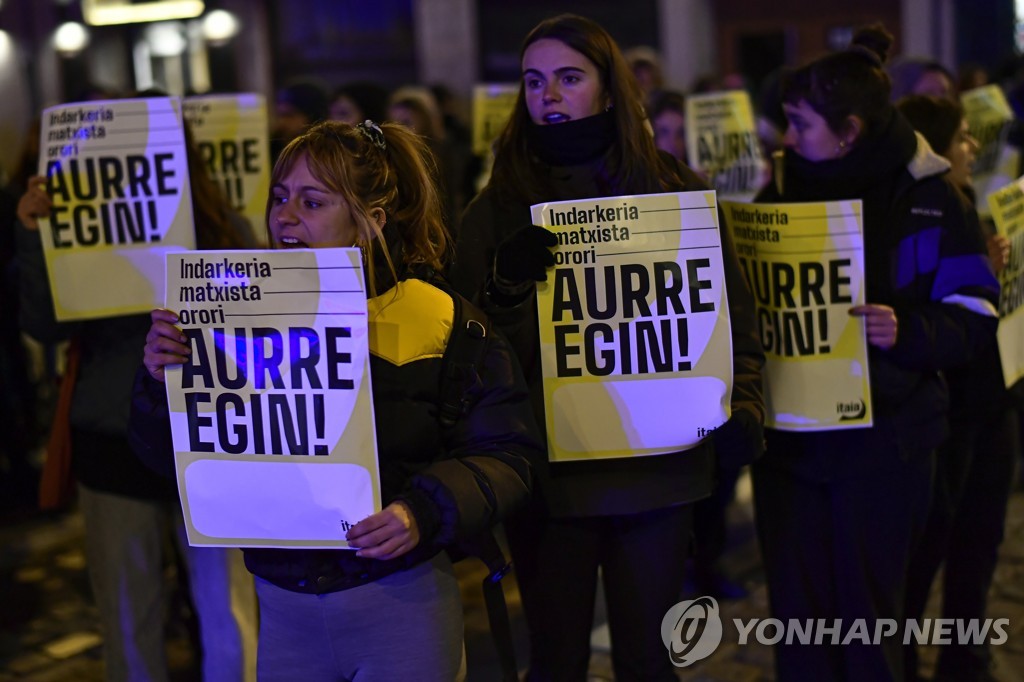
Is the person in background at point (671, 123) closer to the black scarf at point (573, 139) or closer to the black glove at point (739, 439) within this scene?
the black scarf at point (573, 139)

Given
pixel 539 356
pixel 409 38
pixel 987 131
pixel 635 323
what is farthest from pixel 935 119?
pixel 409 38

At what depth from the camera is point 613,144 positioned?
3.19m

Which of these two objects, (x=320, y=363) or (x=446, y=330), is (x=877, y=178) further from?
(x=320, y=363)

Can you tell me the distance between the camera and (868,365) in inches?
134

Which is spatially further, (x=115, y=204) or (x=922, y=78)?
(x=922, y=78)

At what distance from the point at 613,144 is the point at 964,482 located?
5.96ft

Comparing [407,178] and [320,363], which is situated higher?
[407,178]

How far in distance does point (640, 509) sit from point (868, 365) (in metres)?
0.82

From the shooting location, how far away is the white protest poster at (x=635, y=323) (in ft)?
9.75

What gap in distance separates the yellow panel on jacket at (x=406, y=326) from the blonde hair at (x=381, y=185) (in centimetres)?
5

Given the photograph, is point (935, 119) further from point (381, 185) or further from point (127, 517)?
point (127, 517)

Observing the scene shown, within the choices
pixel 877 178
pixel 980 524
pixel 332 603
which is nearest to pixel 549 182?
pixel 877 178

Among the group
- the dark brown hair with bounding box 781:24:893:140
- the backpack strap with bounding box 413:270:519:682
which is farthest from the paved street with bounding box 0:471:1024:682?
the dark brown hair with bounding box 781:24:893:140

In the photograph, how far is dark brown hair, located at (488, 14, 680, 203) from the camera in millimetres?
3131
